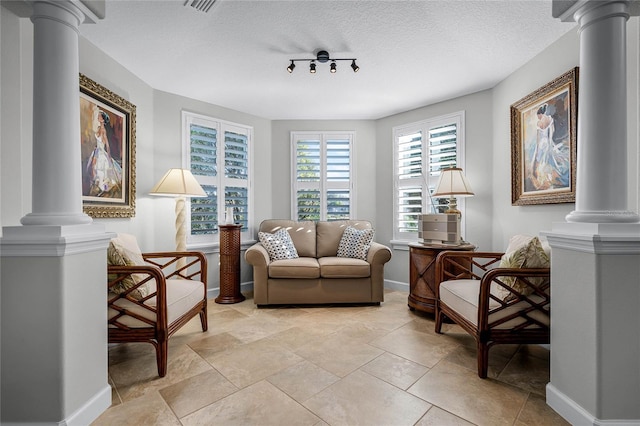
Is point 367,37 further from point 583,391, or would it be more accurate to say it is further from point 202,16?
point 583,391

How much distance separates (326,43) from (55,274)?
2.55 meters

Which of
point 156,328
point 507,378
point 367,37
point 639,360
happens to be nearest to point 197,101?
point 367,37

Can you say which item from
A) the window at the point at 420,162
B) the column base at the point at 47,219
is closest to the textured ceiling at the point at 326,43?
the window at the point at 420,162

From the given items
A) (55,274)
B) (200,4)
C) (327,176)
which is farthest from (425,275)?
(200,4)

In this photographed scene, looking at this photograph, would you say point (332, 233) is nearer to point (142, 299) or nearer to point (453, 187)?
point (453, 187)

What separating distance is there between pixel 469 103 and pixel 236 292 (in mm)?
3826

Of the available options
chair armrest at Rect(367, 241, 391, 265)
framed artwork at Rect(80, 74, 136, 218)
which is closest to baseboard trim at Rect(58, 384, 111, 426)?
framed artwork at Rect(80, 74, 136, 218)

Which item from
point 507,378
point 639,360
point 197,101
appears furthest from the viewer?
point 197,101

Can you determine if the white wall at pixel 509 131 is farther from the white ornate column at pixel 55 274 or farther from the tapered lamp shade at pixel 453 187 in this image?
the white ornate column at pixel 55 274

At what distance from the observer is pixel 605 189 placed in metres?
1.52

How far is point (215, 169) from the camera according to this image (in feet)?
13.5

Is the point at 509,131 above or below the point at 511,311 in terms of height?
above

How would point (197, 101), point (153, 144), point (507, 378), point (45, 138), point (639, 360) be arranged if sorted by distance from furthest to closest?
point (197, 101)
point (153, 144)
point (507, 378)
point (45, 138)
point (639, 360)

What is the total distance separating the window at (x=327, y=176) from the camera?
464cm
